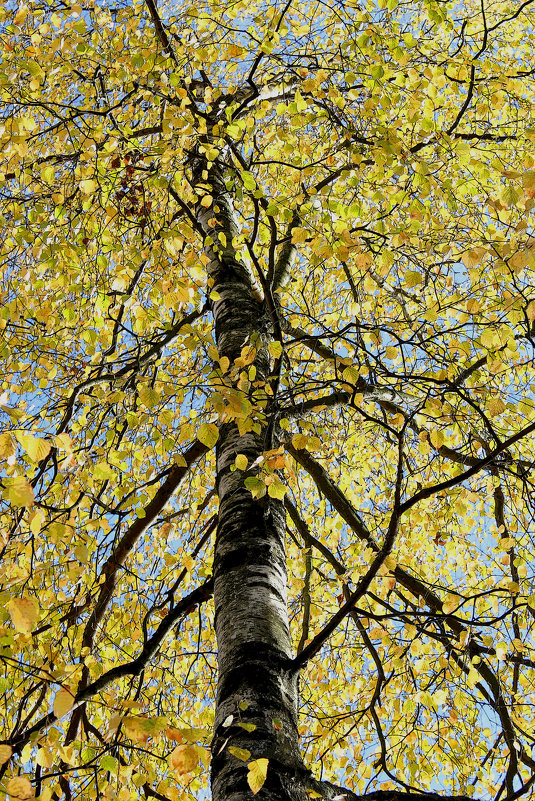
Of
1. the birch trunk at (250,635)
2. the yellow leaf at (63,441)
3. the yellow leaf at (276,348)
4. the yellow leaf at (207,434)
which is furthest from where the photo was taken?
the yellow leaf at (276,348)

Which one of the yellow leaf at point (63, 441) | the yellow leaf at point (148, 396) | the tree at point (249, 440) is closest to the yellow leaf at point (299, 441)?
the tree at point (249, 440)

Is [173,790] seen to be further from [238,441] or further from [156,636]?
Result: [238,441]

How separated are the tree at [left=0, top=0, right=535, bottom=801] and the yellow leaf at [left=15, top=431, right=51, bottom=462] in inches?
0.5

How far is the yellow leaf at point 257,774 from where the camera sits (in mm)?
1429

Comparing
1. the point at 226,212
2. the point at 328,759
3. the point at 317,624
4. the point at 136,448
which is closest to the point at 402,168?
the point at 226,212

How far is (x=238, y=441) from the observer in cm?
272

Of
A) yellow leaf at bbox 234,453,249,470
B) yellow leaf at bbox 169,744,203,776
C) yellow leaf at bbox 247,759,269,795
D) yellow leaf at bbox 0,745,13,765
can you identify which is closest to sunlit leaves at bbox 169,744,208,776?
yellow leaf at bbox 169,744,203,776

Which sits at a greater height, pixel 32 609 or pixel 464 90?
pixel 464 90

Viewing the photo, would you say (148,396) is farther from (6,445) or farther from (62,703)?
(62,703)

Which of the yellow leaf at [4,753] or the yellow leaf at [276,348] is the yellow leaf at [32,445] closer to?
the yellow leaf at [4,753]

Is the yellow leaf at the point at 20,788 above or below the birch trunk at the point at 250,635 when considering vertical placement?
below

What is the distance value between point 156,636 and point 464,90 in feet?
21.6

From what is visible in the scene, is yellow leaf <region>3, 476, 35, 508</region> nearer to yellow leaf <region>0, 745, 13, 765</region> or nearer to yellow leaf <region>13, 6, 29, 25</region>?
yellow leaf <region>0, 745, 13, 765</region>

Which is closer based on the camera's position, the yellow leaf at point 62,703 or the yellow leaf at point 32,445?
the yellow leaf at point 62,703
